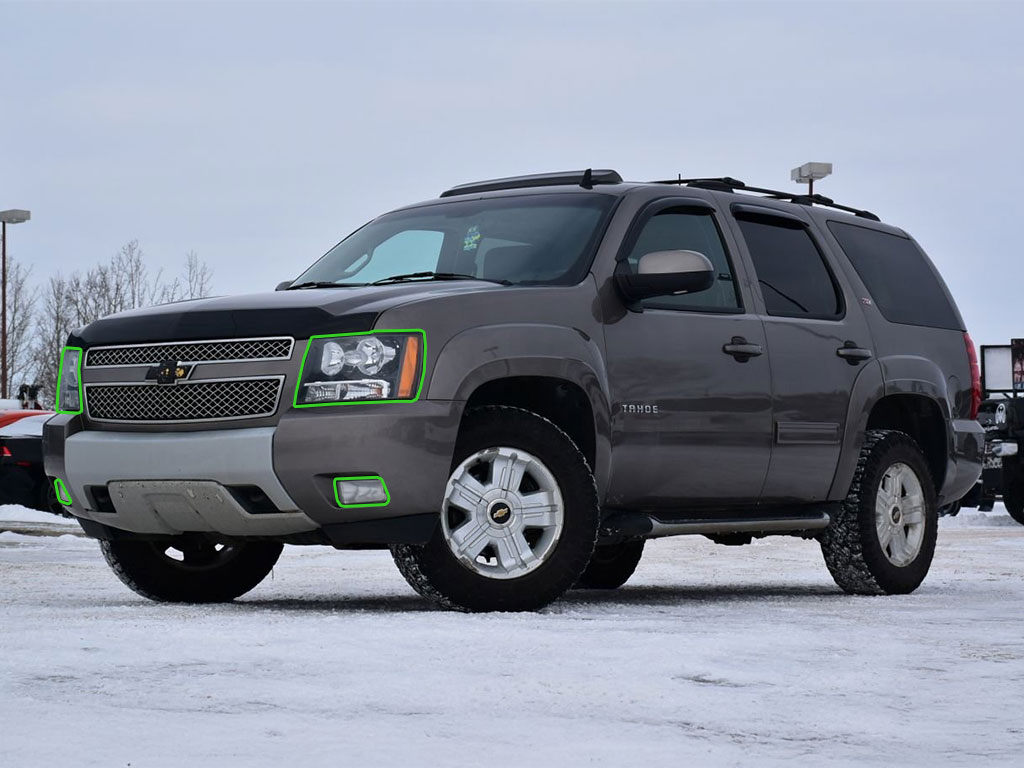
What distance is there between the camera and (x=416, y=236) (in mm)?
8773

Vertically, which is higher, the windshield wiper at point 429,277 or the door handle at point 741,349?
the windshield wiper at point 429,277

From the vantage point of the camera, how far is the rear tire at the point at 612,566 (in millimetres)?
10336

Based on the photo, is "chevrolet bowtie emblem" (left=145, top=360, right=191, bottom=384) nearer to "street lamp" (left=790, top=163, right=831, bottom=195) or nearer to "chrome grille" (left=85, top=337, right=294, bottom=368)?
"chrome grille" (left=85, top=337, right=294, bottom=368)

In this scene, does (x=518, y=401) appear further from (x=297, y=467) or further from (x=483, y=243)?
(x=297, y=467)

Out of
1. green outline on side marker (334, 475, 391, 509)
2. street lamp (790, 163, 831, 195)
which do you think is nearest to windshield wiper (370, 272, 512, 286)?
green outline on side marker (334, 475, 391, 509)

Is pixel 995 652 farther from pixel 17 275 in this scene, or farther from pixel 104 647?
pixel 17 275

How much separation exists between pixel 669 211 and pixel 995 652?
120 inches

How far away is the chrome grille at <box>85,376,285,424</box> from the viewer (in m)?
7.16

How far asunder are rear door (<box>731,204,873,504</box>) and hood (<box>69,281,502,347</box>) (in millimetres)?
1834

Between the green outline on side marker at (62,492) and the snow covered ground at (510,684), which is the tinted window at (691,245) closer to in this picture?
the snow covered ground at (510,684)

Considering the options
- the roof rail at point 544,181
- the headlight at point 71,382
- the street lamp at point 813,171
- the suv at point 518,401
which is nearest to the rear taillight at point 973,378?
the suv at point 518,401

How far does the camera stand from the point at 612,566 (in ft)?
34.2

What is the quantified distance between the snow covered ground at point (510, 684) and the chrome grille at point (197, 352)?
1028mm

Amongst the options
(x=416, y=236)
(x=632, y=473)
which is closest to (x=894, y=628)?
(x=632, y=473)
